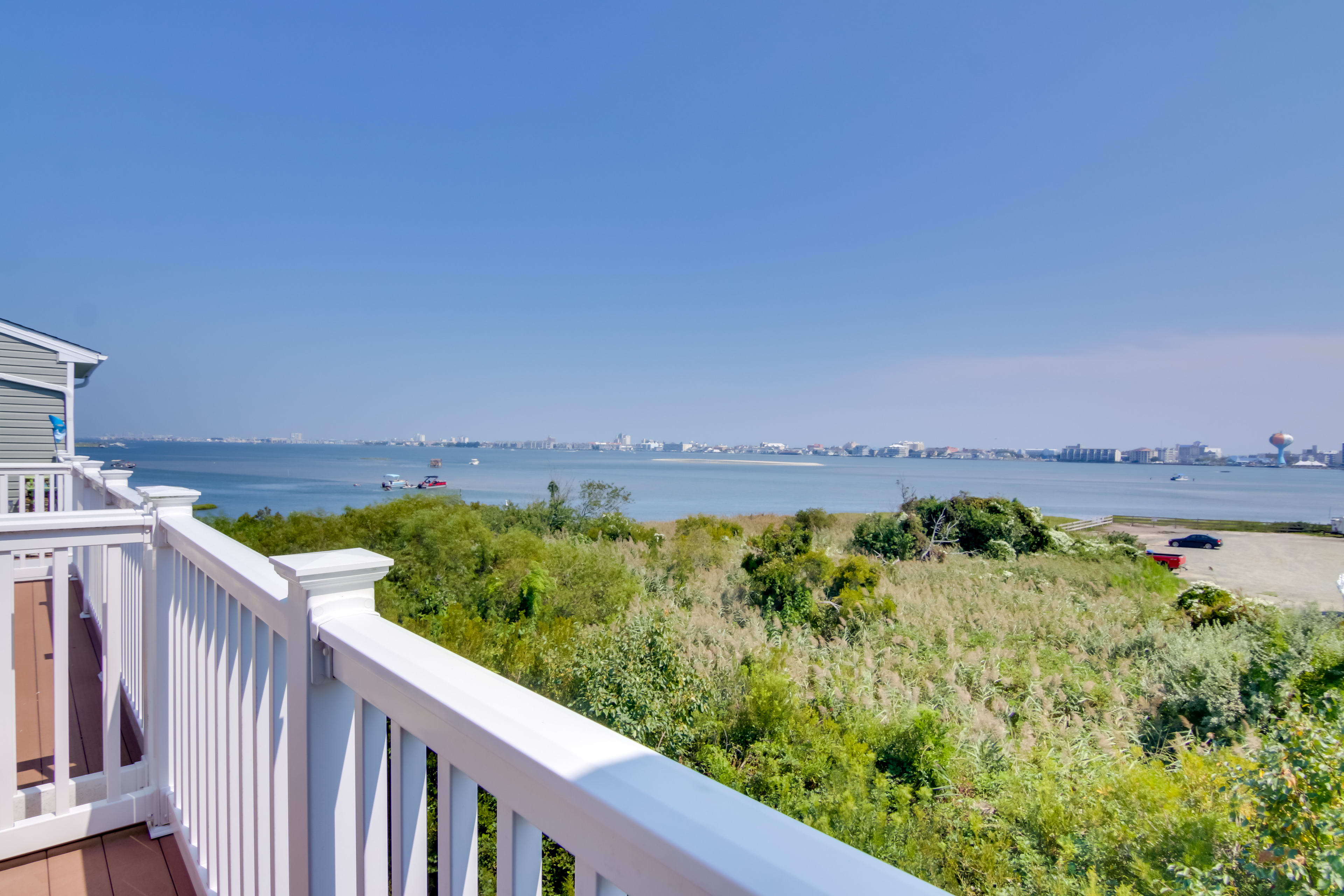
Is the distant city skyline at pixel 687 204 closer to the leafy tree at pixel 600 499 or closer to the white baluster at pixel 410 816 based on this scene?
the leafy tree at pixel 600 499

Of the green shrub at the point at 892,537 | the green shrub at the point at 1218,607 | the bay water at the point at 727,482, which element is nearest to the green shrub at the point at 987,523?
the green shrub at the point at 892,537

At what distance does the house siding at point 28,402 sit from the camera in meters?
9.37

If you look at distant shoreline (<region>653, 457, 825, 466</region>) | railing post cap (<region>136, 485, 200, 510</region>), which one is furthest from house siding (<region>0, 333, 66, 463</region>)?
distant shoreline (<region>653, 457, 825, 466</region>)

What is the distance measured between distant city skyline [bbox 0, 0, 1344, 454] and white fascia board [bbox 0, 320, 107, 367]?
206 centimetres

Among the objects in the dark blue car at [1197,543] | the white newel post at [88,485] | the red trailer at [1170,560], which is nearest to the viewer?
the white newel post at [88,485]

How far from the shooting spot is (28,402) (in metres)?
9.60

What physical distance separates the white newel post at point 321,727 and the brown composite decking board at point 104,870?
1.39 m

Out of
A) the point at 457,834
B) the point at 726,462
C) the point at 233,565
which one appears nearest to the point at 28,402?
the point at 233,565

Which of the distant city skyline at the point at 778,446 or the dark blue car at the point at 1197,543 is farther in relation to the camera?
the distant city skyline at the point at 778,446

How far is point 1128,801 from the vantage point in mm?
2889

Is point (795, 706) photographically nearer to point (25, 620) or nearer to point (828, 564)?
point (828, 564)

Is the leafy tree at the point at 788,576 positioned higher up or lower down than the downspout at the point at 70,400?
lower down

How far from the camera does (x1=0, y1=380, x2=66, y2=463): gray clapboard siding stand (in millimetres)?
9406

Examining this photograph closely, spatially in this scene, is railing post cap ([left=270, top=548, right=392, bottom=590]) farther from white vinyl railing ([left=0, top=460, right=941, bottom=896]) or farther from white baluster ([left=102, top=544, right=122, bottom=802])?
white baluster ([left=102, top=544, right=122, bottom=802])
